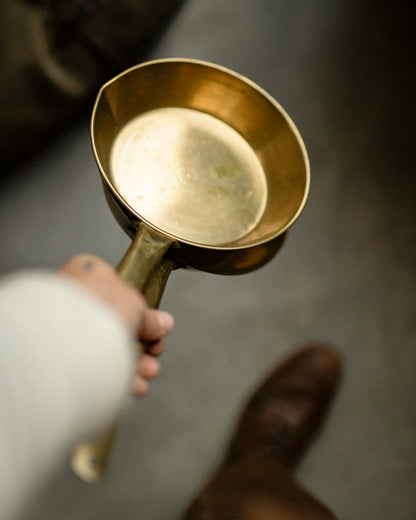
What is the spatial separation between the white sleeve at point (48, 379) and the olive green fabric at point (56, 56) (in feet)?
2.19

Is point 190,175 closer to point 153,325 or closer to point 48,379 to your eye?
point 153,325

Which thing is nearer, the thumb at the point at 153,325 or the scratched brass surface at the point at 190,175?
the thumb at the point at 153,325

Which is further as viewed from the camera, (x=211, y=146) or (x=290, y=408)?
(x=290, y=408)

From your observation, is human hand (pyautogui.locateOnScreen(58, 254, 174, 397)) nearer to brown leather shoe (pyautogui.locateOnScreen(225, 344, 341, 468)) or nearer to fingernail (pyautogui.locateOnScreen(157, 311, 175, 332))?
fingernail (pyautogui.locateOnScreen(157, 311, 175, 332))

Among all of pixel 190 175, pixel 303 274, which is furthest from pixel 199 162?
pixel 303 274

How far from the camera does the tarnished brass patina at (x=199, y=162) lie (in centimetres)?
51

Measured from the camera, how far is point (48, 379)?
0.30 m

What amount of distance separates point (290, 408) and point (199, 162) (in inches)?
27.8

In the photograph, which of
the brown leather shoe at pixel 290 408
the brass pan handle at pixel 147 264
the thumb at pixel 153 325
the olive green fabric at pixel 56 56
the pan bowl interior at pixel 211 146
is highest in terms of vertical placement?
the pan bowl interior at pixel 211 146

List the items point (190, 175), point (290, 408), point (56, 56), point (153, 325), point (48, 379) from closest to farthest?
point (48, 379) < point (153, 325) < point (190, 175) < point (56, 56) < point (290, 408)

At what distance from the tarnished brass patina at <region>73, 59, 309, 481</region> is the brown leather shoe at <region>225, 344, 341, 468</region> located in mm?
515

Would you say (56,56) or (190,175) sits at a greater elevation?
(190,175)

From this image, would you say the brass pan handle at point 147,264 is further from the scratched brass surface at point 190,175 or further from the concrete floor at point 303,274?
the concrete floor at point 303,274

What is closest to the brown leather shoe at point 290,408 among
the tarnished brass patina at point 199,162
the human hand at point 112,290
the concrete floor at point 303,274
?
the concrete floor at point 303,274
